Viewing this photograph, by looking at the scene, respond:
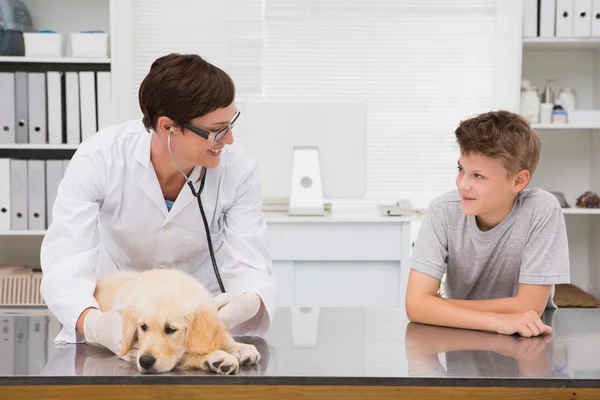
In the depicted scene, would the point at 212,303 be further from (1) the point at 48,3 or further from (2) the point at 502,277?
(1) the point at 48,3

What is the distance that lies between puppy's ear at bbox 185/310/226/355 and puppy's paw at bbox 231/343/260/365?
1.9 inches

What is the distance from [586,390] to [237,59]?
337 cm

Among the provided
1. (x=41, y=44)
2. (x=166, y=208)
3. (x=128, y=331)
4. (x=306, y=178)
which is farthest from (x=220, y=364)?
(x=41, y=44)

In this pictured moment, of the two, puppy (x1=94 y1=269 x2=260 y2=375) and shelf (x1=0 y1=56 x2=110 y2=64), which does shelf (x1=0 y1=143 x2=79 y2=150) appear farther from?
puppy (x1=94 y1=269 x2=260 y2=375)

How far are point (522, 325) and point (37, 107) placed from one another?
2792mm

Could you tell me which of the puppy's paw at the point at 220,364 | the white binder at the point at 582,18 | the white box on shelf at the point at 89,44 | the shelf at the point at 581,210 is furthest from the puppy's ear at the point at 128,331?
the white binder at the point at 582,18

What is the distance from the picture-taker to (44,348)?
4.65 ft

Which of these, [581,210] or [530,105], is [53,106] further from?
[581,210]

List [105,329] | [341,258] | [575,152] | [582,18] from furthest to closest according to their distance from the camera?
[575,152], [582,18], [341,258], [105,329]

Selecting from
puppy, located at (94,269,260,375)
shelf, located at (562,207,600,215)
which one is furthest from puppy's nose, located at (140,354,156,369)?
shelf, located at (562,207,600,215)

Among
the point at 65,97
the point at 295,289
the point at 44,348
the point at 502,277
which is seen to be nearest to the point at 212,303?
the point at 44,348

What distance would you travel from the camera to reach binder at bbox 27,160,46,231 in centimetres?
356

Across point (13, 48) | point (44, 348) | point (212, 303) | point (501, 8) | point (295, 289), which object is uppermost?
point (501, 8)

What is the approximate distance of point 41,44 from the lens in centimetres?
361
